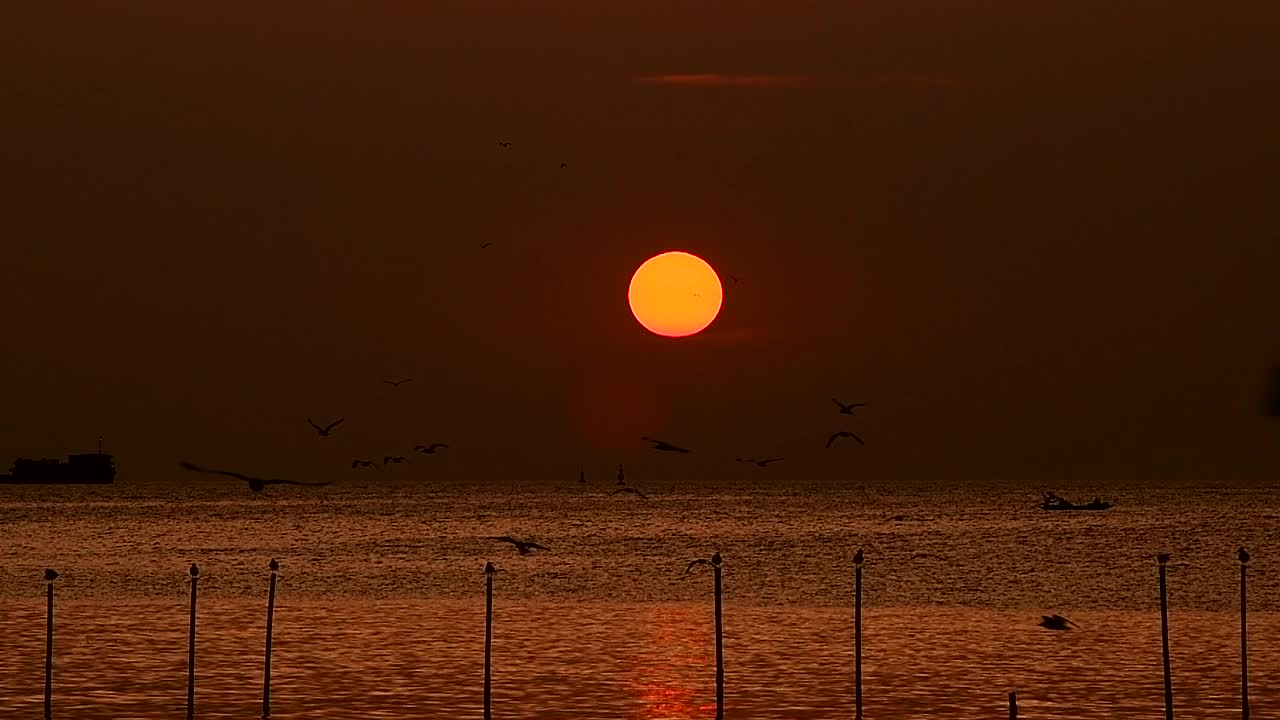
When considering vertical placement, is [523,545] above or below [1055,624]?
above

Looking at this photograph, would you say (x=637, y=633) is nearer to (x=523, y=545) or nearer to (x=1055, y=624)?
(x=1055, y=624)

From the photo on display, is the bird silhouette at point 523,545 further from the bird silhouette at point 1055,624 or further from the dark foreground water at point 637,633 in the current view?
the bird silhouette at point 1055,624

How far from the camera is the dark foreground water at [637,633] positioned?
49.5 m

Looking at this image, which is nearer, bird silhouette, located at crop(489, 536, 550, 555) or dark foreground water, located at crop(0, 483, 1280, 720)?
dark foreground water, located at crop(0, 483, 1280, 720)

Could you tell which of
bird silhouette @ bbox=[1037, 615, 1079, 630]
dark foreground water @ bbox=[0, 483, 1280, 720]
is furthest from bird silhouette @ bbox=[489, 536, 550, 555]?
bird silhouette @ bbox=[1037, 615, 1079, 630]

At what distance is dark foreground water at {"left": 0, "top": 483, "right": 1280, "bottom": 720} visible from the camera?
49.5 meters

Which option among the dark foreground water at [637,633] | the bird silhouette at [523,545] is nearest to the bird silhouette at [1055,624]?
the dark foreground water at [637,633]

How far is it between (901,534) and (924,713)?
126148mm

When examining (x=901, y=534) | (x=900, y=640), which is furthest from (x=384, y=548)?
(x=900, y=640)

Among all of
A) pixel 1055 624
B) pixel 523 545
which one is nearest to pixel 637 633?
pixel 1055 624

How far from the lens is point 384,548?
149000 millimetres

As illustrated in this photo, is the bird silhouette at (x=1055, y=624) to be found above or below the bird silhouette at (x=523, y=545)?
below

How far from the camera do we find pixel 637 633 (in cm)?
6950

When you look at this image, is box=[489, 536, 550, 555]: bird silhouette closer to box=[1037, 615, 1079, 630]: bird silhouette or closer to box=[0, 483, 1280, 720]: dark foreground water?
box=[0, 483, 1280, 720]: dark foreground water
